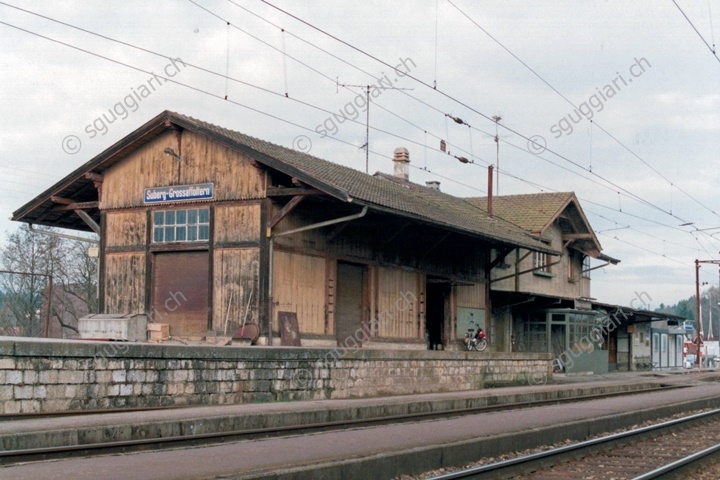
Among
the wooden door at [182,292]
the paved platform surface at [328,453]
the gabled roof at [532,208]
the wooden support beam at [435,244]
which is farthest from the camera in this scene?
the gabled roof at [532,208]

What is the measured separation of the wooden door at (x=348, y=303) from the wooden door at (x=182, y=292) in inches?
126

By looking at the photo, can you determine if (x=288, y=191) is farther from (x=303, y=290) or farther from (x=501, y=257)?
(x=501, y=257)

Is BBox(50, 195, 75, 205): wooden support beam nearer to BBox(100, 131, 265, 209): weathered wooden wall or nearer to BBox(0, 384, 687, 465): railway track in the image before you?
BBox(100, 131, 265, 209): weathered wooden wall

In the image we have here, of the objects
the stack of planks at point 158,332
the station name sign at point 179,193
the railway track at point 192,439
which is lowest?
the railway track at point 192,439

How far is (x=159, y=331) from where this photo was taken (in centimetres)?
1989

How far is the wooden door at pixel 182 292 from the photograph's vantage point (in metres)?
19.8

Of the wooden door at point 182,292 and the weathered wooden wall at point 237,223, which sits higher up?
the weathered wooden wall at point 237,223

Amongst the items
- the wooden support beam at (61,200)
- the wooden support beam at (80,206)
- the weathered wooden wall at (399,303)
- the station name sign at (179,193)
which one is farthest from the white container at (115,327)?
the weathered wooden wall at (399,303)

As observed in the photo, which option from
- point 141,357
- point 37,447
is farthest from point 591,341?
point 37,447

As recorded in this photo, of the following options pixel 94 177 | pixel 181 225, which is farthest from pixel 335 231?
pixel 94 177

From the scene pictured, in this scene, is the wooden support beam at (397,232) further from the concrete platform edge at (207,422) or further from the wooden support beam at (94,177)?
the wooden support beam at (94,177)

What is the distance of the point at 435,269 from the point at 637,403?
7341 mm

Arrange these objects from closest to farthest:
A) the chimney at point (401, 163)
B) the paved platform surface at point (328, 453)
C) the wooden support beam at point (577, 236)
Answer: the paved platform surface at point (328, 453) → the chimney at point (401, 163) → the wooden support beam at point (577, 236)

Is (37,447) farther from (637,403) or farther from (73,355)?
Answer: (637,403)
